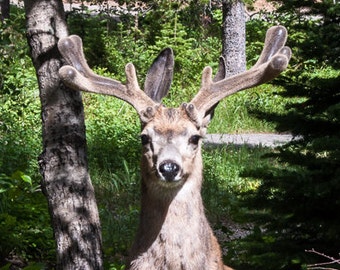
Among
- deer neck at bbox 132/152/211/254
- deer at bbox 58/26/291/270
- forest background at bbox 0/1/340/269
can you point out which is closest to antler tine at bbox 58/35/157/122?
deer at bbox 58/26/291/270

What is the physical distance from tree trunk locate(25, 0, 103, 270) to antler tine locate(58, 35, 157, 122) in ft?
1.64

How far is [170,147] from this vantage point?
4688mm

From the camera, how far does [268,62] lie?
4.90m

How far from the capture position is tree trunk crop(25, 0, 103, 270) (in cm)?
566

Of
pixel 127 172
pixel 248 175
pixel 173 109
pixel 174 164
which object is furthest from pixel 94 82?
pixel 127 172

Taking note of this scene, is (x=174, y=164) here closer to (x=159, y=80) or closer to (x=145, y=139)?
(x=145, y=139)

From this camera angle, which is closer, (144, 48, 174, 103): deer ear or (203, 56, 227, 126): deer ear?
(203, 56, 227, 126): deer ear

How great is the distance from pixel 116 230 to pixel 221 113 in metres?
6.35

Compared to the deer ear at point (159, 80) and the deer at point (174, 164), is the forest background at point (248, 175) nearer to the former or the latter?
the deer at point (174, 164)

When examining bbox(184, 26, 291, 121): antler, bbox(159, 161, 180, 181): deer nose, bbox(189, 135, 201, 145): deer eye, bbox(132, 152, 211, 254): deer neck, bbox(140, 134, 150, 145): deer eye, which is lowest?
bbox(132, 152, 211, 254): deer neck

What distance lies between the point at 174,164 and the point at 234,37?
40.9 ft

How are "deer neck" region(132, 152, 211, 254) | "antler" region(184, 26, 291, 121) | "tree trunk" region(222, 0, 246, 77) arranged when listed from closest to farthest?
"deer neck" region(132, 152, 211, 254) → "antler" region(184, 26, 291, 121) → "tree trunk" region(222, 0, 246, 77)

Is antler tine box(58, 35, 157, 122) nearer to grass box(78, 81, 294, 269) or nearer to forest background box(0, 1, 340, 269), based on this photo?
forest background box(0, 1, 340, 269)

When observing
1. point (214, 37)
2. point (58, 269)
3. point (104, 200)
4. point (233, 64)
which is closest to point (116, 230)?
point (104, 200)
